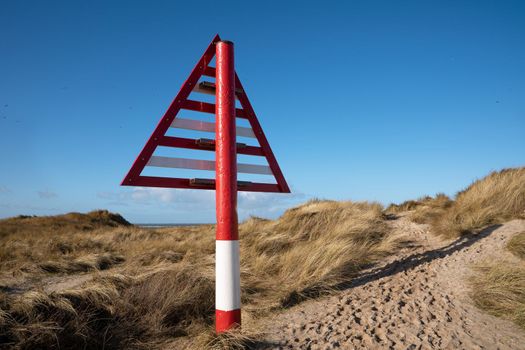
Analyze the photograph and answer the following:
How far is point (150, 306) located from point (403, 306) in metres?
3.22

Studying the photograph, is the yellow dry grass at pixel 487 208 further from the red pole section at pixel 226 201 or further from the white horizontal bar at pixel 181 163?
the white horizontal bar at pixel 181 163

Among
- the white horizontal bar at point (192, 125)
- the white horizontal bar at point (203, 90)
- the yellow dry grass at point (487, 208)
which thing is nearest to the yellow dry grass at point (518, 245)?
the yellow dry grass at point (487, 208)

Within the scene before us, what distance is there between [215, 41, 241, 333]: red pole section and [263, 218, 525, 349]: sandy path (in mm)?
548

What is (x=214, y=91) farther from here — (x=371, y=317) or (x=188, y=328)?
(x=371, y=317)

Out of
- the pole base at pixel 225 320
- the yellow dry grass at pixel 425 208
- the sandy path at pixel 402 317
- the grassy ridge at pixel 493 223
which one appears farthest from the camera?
the yellow dry grass at pixel 425 208

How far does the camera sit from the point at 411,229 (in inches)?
359

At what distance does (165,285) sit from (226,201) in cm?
191

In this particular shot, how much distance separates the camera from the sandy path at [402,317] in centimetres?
377

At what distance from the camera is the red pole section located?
3.69 meters

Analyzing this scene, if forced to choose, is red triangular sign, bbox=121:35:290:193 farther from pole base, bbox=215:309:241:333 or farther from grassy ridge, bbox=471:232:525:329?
grassy ridge, bbox=471:232:525:329

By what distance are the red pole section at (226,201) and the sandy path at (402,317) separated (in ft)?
1.80

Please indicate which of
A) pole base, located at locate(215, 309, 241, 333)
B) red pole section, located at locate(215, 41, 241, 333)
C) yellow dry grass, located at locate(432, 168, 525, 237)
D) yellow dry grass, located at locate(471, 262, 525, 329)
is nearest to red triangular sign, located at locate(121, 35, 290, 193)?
red pole section, located at locate(215, 41, 241, 333)

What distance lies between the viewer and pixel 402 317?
4.33 meters

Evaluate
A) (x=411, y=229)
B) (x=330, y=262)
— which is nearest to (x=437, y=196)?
(x=411, y=229)
